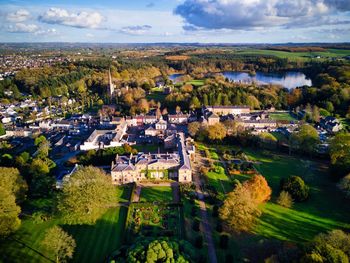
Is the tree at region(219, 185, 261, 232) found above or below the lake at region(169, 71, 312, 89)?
below

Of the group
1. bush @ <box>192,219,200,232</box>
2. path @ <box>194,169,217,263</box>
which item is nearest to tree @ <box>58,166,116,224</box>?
bush @ <box>192,219,200,232</box>

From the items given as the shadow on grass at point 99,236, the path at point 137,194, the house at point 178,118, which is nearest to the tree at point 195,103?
the house at point 178,118

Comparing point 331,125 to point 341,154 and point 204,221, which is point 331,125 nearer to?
point 341,154

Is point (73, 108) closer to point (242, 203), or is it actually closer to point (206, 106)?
point (206, 106)

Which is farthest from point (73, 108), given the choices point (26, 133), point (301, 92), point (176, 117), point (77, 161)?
point (301, 92)

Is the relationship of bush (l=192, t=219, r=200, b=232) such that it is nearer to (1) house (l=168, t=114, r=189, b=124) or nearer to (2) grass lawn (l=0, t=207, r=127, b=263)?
(2) grass lawn (l=0, t=207, r=127, b=263)

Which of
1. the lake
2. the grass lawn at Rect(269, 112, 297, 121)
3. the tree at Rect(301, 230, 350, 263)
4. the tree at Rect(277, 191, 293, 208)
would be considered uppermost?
the lake

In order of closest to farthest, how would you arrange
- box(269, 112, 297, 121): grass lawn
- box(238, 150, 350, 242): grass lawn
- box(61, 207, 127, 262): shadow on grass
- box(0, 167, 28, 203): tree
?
box(61, 207, 127, 262): shadow on grass < box(238, 150, 350, 242): grass lawn < box(0, 167, 28, 203): tree < box(269, 112, 297, 121): grass lawn

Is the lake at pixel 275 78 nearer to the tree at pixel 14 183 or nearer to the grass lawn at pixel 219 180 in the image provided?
the grass lawn at pixel 219 180
